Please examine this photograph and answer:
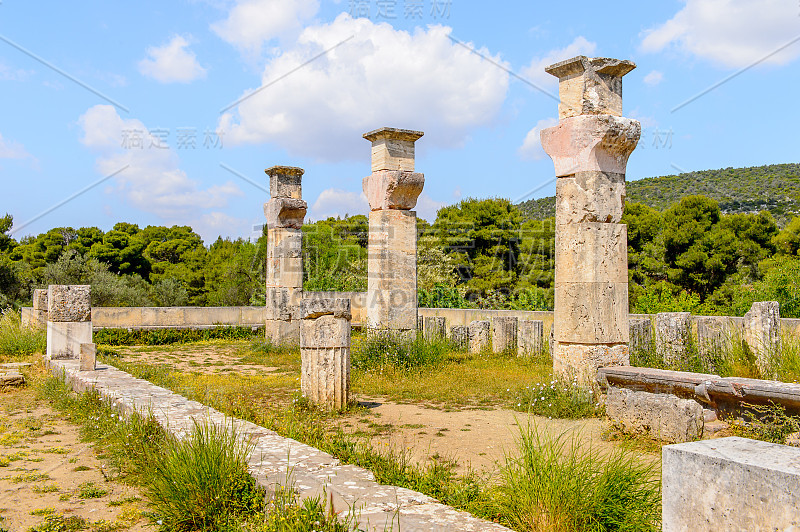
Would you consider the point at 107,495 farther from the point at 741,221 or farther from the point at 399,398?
the point at 741,221

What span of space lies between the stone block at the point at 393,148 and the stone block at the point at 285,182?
4009 mm

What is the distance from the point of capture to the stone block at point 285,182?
15209 millimetres

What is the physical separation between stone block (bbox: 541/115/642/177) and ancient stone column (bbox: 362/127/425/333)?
3.72m

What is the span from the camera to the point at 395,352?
35.5ft

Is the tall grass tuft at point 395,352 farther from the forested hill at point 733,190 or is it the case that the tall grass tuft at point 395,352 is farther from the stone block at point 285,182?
the forested hill at point 733,190

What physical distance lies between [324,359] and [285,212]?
789 centimetres

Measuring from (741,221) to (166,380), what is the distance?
73.4ft

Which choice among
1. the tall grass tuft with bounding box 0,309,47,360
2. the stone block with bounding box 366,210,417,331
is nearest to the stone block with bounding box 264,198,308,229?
the stone block with bounding box 366,210,417,331

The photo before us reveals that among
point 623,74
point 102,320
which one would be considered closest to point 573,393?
point 623,74

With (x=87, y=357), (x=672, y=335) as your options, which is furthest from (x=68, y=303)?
(x=672, y=335)

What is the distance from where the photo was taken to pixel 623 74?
820 centimetres

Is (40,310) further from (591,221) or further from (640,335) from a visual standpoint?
(640,335)

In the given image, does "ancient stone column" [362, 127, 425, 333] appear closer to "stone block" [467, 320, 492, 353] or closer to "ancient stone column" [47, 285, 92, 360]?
"stone block" [467, 320, 492, 353]

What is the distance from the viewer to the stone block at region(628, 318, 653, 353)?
32.1 feet
